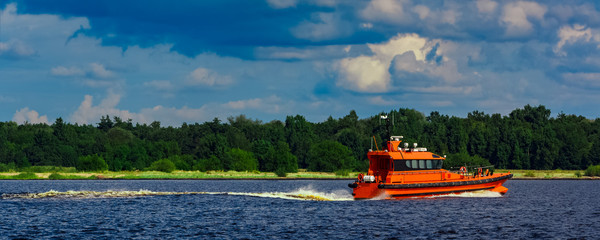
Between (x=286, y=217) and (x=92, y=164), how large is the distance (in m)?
103

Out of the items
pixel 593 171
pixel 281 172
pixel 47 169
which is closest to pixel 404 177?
pixel 281 172

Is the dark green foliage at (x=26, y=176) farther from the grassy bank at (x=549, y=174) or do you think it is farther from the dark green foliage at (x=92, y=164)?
the grassy bank at (x=549, y=174)

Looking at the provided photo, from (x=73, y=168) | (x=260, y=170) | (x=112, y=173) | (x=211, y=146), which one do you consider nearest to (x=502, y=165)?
(x=260, y=170)

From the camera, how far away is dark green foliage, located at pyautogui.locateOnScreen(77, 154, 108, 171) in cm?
14225

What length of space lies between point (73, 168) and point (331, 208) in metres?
110

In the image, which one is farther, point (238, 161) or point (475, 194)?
point (238, 161)

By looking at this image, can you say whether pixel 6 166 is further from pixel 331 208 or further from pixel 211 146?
pixel 331 208

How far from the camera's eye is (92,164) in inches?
5615

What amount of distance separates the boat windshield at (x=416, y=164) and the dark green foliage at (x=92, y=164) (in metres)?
98.0

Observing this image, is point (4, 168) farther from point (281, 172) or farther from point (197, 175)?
point (281, 172)

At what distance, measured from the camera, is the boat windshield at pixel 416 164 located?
59.4 metres

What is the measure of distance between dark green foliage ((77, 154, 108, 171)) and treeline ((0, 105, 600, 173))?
44 mm

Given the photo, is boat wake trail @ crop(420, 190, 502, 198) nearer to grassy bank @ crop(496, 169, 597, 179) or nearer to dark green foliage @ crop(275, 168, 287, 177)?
dark green foliage @ crop(275, 168, 287, 177)

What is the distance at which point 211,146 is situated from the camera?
155625 mm
